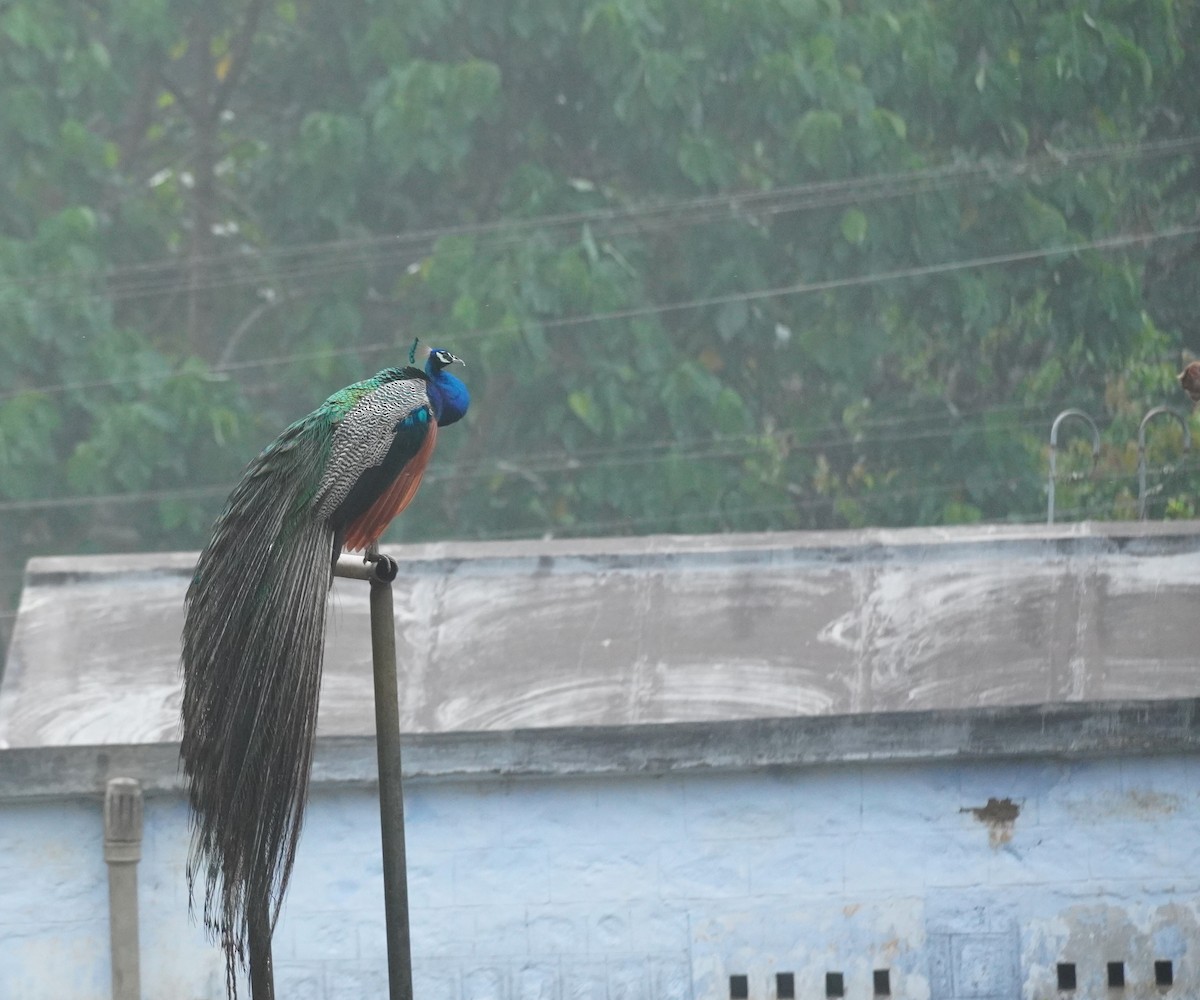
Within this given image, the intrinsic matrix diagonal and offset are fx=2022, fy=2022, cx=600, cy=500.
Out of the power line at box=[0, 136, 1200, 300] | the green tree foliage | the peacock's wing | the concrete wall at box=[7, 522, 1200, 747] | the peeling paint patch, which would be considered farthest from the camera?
the power line at box=[0, 136, 1200, 300]

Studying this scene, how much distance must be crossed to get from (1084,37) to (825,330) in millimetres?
3459

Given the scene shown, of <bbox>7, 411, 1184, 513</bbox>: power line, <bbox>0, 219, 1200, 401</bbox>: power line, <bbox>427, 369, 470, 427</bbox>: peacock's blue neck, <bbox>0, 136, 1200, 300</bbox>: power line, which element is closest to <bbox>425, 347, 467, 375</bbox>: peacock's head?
<bbox>427, 369, 470, 427</bbox>: peacock's blue neck

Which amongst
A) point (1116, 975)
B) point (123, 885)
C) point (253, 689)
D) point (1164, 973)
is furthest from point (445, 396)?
point (1164, 973)

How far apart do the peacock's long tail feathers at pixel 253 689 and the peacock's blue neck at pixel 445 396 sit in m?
0.48

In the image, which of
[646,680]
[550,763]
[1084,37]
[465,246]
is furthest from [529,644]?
[1084,37]

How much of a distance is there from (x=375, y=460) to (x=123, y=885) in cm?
180

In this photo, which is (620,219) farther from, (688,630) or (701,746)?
(701,746)

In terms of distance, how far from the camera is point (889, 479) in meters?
18.2

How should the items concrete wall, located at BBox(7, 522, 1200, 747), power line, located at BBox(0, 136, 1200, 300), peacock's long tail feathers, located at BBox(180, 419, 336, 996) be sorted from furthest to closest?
power line, located at BBox(0, 136, 1200, 300) < concrete wall, located at BBox(7, 522, 1200, 747) < peacock's long tail feathers, located at BBox(180, 419, 336, 996)

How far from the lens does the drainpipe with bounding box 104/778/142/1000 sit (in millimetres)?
6117

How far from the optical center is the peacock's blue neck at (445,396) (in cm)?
552

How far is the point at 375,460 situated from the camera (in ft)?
17.1

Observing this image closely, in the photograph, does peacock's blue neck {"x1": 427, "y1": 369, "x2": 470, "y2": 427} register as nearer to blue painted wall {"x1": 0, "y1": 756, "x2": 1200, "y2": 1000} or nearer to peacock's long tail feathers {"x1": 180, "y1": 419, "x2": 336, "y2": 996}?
peacock's long tail feathers {"x1": 180, "y1": 419, "x2": 336, "y2": 996}

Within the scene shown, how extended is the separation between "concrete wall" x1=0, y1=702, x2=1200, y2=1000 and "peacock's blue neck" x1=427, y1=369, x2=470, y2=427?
43.9 inches
